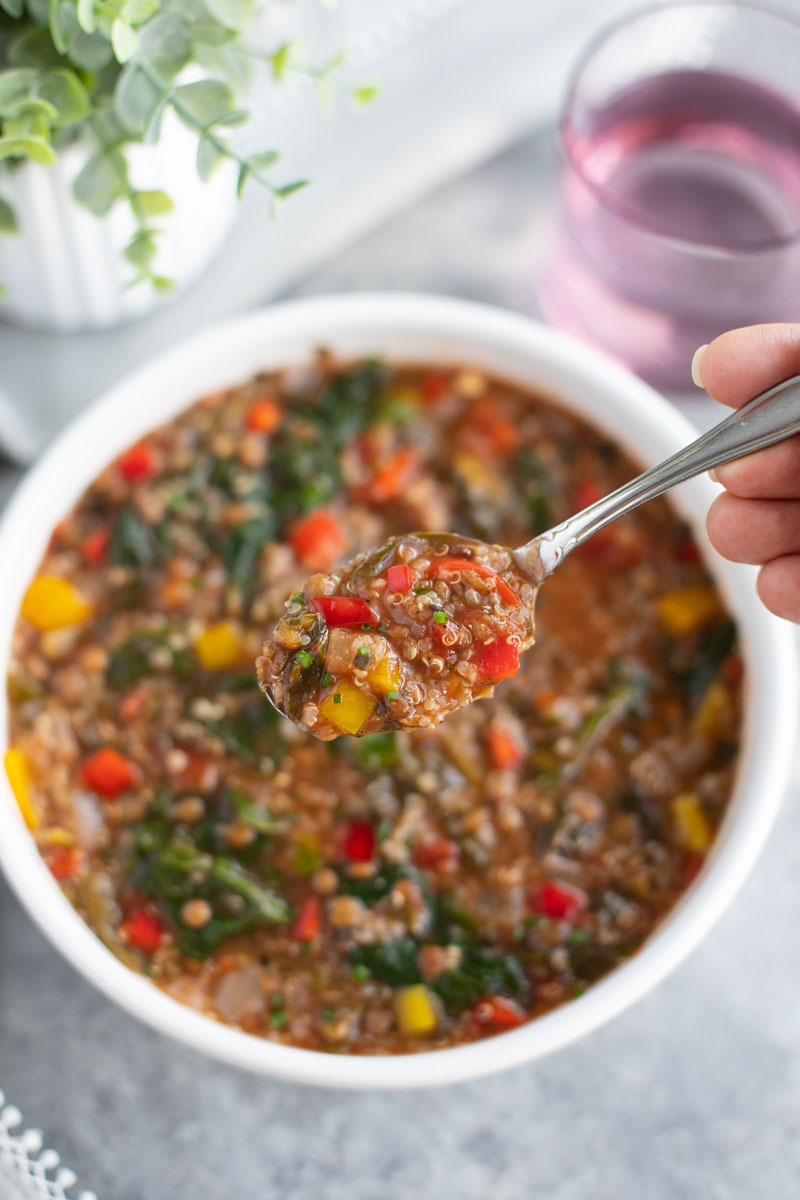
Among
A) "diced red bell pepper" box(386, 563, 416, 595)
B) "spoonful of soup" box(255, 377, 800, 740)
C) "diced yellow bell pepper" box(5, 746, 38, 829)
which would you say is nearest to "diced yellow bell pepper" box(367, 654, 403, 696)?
"spoonful of soup" box(255, 377, 800, 740)

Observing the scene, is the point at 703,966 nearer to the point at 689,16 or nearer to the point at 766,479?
the point at 766,479

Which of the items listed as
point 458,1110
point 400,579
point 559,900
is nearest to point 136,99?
point 400,579

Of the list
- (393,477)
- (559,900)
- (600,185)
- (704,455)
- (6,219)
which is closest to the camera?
(704,455)

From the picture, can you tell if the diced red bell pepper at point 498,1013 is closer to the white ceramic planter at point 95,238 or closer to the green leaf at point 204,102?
the white ceramic planter at point 95,238

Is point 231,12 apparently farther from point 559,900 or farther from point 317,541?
point 559,900

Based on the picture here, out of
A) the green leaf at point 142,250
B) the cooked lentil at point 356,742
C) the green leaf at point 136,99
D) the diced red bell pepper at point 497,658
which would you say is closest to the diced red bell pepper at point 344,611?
the diced red bell pepper at point 497,658
